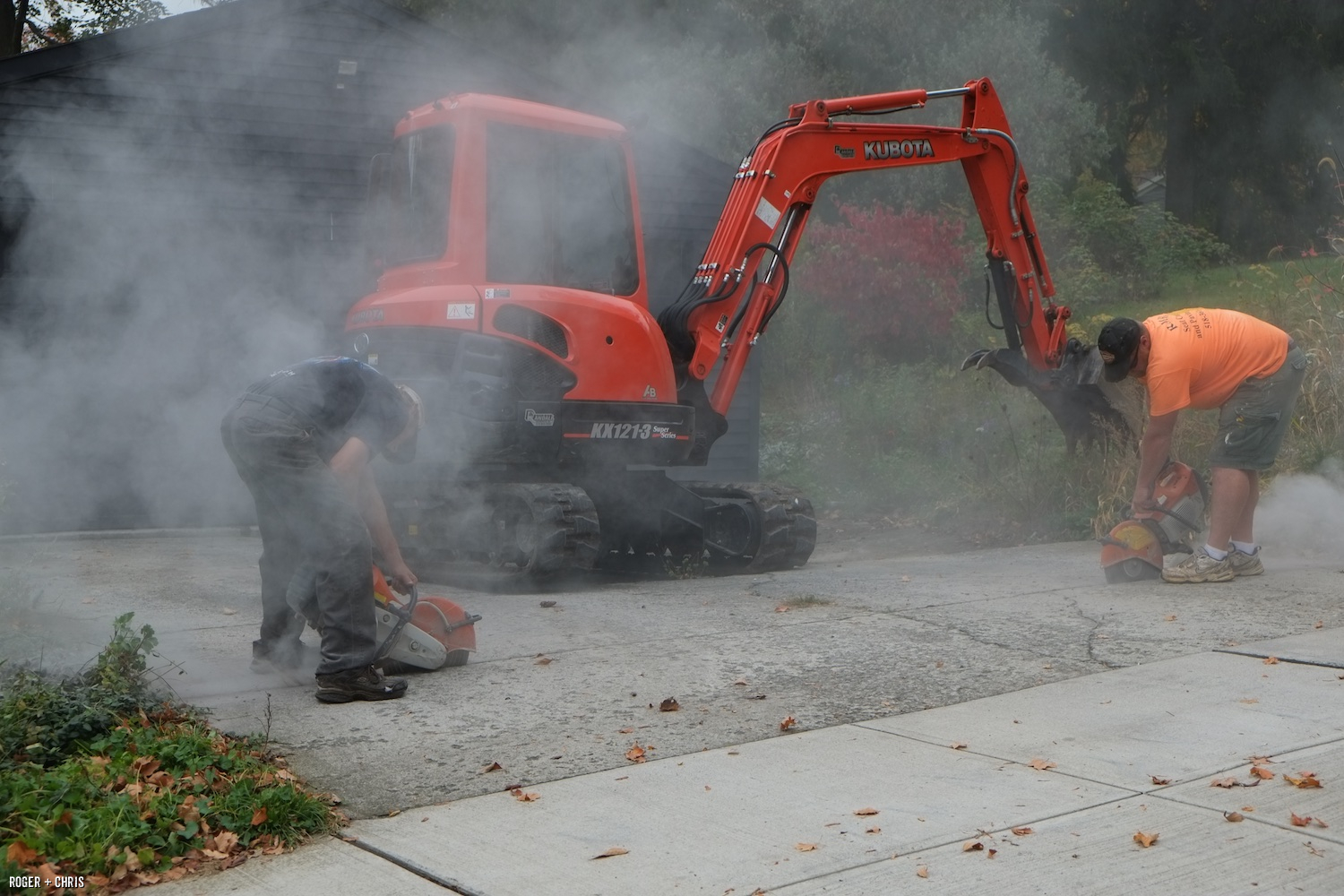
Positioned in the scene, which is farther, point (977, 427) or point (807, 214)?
point (977, 427)

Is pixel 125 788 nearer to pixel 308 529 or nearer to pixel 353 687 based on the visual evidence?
pixel 353 687

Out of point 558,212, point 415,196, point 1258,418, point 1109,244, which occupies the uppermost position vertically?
point 1109,244

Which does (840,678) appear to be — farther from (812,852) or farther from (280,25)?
(280,25)

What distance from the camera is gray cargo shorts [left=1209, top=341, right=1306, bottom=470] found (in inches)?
271

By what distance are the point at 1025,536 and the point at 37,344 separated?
24.0ft

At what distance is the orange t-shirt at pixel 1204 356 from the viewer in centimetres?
673

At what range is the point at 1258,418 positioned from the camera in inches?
271

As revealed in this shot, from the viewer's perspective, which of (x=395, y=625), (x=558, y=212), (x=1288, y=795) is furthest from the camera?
(x=558, y=212)

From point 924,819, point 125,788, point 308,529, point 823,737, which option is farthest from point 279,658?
point 924,819

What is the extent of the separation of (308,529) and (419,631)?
59 centimetres

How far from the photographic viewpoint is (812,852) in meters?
3.51

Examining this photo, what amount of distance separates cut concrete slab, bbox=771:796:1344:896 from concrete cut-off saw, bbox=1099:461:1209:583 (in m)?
3.64

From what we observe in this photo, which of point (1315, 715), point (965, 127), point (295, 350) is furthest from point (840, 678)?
point (295, 350)

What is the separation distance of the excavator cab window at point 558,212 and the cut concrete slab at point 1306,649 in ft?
13.2
